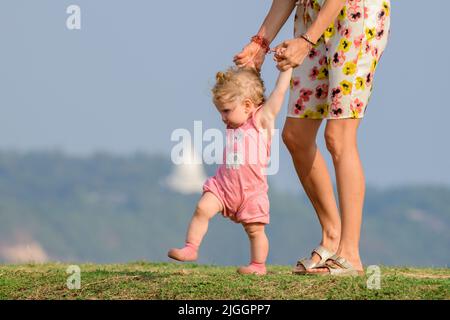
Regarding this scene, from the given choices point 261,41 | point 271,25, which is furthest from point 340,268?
point 271,25

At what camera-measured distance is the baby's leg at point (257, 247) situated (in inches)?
291

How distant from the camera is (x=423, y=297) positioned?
6.84 meters

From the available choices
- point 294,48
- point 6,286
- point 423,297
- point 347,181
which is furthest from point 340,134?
point 6,286

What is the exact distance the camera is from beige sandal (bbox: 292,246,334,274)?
312 inches

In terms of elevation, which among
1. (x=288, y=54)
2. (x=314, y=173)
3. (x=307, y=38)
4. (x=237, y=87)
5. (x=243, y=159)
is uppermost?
(x=307, y=38)

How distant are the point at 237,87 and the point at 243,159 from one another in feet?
1.71

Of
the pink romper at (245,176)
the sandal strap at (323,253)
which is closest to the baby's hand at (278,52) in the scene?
the pink romper at (245,176)

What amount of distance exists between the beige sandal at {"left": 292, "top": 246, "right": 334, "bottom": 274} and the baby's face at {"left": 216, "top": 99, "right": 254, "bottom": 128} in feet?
4.28

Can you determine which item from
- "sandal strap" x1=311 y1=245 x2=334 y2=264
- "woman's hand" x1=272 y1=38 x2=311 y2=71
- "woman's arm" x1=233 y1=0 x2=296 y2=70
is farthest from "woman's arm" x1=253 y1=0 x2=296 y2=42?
"sandal strap" x1=311 y1=245 x2=334 y2=264

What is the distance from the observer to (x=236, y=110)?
24.2 ft

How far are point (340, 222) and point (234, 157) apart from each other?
124 cm

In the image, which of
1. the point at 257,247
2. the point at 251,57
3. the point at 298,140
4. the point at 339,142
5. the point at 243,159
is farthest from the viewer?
the point at 298,140

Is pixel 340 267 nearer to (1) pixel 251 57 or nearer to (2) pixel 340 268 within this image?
(2) pixel 340 268

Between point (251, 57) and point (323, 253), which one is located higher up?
point (251, 57)
